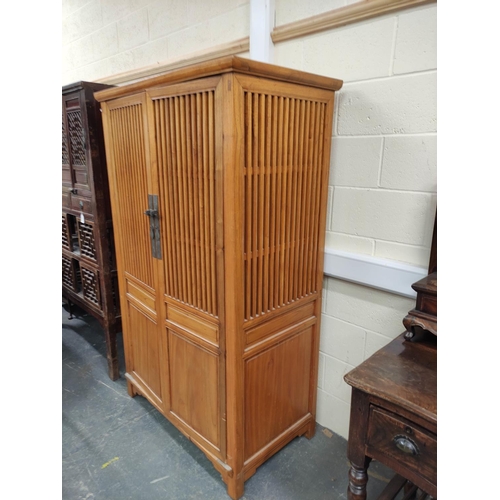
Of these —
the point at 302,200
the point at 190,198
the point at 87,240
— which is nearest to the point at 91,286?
the point at 87,240

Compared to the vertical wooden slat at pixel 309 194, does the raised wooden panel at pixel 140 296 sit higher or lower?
lower

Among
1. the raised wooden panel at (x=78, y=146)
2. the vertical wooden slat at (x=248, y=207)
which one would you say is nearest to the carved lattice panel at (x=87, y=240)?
the raised wooden panel at (x=78, y=146)

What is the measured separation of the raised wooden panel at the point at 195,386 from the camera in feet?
5.15

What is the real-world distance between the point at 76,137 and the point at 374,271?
183 centimetres

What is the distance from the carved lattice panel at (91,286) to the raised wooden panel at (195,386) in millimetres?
908

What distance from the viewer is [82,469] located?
1736 mm

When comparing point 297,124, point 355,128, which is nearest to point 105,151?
point 297,124

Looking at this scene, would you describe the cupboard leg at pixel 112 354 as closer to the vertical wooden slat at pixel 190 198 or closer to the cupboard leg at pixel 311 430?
the vertical wooden slat at pixel 190 198

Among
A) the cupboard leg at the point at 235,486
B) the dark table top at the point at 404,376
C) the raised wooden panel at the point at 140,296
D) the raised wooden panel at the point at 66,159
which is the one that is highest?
the raised wooden panel at the point at 66,159

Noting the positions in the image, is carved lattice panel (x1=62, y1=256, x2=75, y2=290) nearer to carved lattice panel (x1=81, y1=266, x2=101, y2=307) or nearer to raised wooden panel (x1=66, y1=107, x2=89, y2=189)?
carved lattice panel (x1=81, y1=266, x2=101, y2=307)

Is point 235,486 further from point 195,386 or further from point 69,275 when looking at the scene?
point 69,275

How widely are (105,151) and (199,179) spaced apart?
98cm
